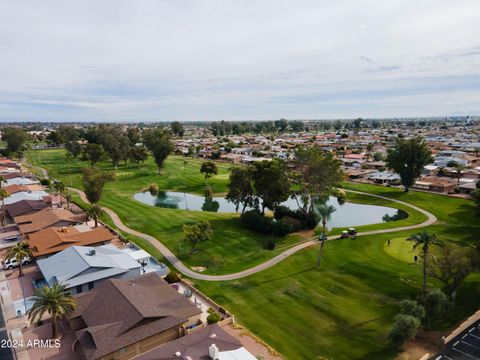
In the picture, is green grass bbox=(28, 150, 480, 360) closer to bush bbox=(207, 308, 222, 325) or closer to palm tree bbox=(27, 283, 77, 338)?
bush bbox=(207, 308, 222, 325)

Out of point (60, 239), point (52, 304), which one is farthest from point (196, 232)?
point (52, 304)

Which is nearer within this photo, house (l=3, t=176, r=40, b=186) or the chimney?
the chimney

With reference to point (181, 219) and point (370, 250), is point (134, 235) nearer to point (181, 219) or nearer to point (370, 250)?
point (181, 219)

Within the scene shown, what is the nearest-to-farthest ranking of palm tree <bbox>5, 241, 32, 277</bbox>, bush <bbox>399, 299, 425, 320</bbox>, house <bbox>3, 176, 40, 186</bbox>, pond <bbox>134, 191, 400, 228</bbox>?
bush <bbox>399, 299, 425, 320</bbox>, palm tree <bbox>5, 241, 32, 277</bbox>, pond <bbox>134, 191, 400, 228</bbox>, house <bbox>3, 176, 40, 186</bbox>

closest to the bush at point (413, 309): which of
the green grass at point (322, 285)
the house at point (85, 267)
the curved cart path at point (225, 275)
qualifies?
the green grass at point (322, 285)

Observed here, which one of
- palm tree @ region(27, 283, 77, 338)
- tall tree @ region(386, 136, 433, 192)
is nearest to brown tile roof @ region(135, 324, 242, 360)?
palm tree @ region(27, 283, 77, 338)

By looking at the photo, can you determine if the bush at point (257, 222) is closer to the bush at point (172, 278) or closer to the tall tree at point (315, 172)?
the tall tree at point (315, 172)
